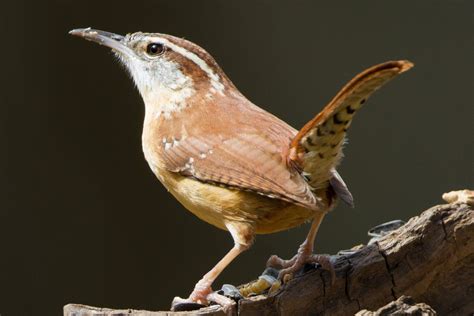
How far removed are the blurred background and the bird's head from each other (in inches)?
67.9

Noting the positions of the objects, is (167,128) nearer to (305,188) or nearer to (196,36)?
(305,188)

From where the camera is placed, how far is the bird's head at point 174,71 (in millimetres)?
3943

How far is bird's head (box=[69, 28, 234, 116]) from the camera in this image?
3943mm

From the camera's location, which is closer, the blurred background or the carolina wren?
the carolina wren

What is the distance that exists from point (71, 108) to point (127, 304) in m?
1.30

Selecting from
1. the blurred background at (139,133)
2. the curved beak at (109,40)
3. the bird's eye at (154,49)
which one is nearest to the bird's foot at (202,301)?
the bird's eye at (154,49)

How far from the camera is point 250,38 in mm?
6309

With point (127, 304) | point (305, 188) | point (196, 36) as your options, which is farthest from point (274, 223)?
point (196, 36)

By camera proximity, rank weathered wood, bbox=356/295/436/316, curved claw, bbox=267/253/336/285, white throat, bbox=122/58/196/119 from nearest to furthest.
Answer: weathered wood, bbox=356/295/436/316 < curved claw, bbox=267/253/336/285 < white throat, bbox=122/58/196/119

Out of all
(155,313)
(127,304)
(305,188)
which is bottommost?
(127,304)

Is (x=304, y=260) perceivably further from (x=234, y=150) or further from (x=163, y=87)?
(x=163, y=87)

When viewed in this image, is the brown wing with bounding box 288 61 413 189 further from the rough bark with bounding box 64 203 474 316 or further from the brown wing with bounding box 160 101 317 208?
the rough bark with bounding box 64 203 474 316

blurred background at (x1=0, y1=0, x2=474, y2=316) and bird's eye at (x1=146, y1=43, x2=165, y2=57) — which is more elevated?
bird's eye at (x1=146, y1=43, x2=165, y2=57)

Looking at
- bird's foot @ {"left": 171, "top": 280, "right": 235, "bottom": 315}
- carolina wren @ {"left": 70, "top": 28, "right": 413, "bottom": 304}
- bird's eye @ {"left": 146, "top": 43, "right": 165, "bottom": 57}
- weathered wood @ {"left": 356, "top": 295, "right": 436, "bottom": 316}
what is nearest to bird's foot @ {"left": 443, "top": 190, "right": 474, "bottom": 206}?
carolina wren @ {"left": 70, "top": 28, "right": 413, "bottom": 304}
